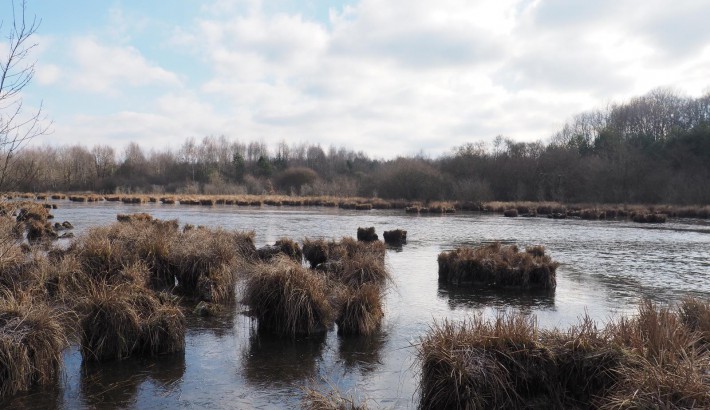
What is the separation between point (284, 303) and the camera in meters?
10.4

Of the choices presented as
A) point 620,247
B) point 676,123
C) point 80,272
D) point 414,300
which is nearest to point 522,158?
point 676,123

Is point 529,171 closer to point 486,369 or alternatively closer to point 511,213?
point 511,213

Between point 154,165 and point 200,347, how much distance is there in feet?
351

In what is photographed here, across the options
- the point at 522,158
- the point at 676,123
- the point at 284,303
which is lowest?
the point at 284,303

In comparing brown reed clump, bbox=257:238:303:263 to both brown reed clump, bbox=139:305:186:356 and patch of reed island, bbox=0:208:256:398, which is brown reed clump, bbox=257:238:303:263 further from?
brown reed clump, bbox=139:305:186:356

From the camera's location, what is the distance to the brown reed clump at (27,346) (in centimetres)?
694

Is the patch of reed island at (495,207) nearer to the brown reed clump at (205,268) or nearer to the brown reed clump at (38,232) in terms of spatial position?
the brown reed clump at (38,232)

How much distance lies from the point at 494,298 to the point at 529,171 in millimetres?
59354

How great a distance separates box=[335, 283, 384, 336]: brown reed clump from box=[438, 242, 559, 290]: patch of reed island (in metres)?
5.63

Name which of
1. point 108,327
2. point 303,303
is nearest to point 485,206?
point 303,303

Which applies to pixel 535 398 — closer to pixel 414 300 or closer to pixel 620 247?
pixel 414 300

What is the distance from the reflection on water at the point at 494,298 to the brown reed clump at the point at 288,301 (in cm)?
376

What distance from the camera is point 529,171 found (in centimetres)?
6950

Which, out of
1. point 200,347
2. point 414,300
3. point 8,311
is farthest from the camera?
point 414,300
